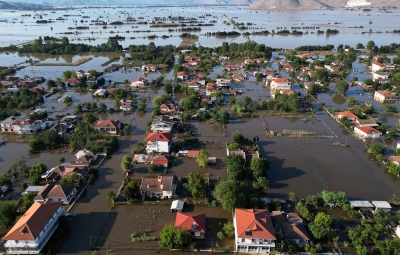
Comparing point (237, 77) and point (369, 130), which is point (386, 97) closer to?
point (369, 130)

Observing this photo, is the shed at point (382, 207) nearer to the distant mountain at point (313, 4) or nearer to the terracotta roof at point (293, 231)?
the terracotta roof at point (293, 231)

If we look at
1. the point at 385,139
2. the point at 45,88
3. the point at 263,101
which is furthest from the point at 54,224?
the point at 45,88

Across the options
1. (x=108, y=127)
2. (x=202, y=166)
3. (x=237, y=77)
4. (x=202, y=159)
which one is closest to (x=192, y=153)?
(x=202, y=166)

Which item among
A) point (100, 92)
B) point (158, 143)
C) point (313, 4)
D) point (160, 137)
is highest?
point (313, 4)

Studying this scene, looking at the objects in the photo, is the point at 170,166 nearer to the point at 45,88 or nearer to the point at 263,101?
the point at 263,101

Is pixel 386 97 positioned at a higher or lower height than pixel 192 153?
higher

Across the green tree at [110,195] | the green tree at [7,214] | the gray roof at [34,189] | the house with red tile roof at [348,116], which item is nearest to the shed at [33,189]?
the gray roof at [34,189]

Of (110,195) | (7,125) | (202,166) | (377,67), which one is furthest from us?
(377,67)

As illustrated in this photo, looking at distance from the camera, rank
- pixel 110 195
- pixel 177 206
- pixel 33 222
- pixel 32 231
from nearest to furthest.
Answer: pixel 32 231
pixel 33 222
pixel 177 206
pixel 110 195
